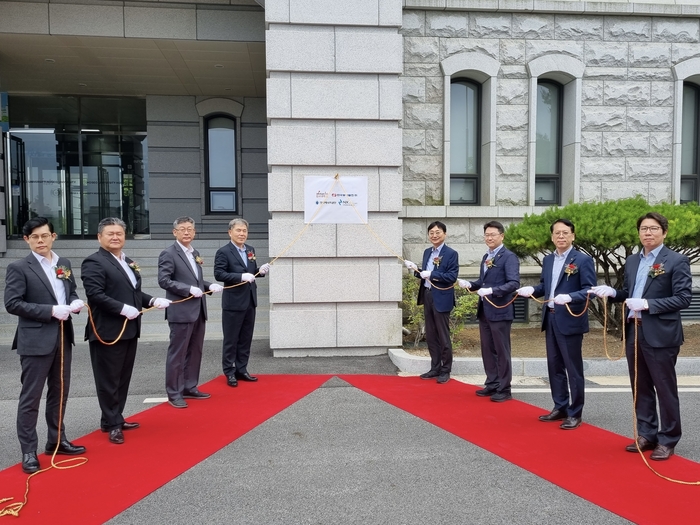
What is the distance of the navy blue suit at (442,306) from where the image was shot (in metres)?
7.25

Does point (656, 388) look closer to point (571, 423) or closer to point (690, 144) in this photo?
point (571, 423)

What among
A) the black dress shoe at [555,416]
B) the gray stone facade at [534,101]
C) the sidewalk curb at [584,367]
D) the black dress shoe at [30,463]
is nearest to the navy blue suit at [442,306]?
the sidewalk curb at [584,367]

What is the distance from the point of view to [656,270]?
4754 mm

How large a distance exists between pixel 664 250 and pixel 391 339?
4.84m

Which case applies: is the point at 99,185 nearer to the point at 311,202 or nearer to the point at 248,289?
the point at 311,202

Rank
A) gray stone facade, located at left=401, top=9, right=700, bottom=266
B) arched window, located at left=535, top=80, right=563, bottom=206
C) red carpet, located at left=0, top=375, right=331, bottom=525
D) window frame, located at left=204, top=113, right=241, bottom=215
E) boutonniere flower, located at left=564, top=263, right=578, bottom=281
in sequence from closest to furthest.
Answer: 1. red carpet, located at left=0, top=375, right=331, bottom=525
2. boutonniere flower, located at left=564, top=263, right=578, bottom=281
3. gray stone facade, located at left=401, top=9, right=700, bottom=266
4. arched window, located at left=535, top=80, right=563, bottom=206
5. window frame, located at left=204, top=113, right=241, bottom=215

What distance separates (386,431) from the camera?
539 cm

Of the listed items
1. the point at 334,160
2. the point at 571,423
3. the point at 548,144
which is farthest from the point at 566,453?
the point at 548,144

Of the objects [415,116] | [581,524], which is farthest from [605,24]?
[581,524]

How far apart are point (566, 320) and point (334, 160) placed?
15.3ft

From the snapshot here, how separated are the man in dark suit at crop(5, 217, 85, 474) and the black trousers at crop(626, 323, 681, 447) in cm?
503

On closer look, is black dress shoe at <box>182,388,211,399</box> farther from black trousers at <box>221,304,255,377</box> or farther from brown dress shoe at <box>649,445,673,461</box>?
brown dress shoe at <box>649,445,673,461</box>

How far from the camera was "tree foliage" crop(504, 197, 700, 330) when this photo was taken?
27.2 feet

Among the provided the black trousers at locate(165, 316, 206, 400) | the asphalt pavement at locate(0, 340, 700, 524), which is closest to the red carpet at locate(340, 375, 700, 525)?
the asphalt pavement at locate(0, 340, 700, 524)
